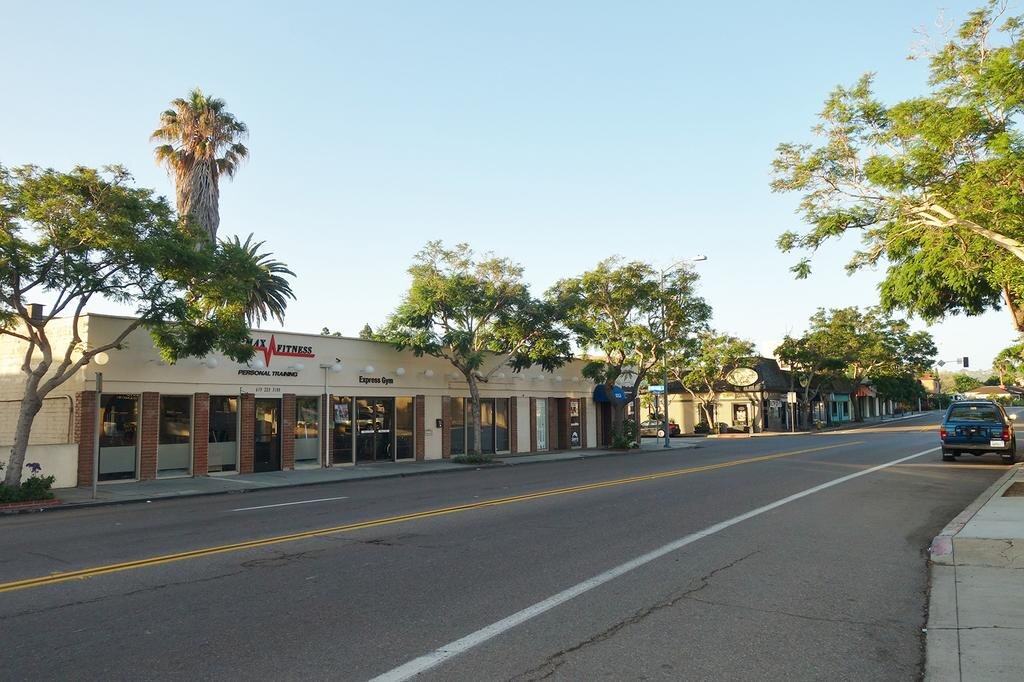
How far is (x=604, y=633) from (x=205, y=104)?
3403cm

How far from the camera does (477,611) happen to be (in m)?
6.34

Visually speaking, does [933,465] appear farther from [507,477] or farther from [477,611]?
[477,611]

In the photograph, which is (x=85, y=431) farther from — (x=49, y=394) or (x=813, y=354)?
(x=813, y=354)

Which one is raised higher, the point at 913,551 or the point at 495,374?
the point at 495,374

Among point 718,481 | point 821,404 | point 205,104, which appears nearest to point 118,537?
point 718,481

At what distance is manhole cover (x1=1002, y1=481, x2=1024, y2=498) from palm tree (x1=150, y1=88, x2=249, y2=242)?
101 ft

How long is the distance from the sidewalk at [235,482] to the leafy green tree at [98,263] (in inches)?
75.7

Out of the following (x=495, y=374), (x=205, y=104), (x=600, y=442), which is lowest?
(x=600, y=442)

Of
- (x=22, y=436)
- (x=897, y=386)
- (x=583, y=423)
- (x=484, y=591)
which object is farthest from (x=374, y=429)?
(x=897, y=386)

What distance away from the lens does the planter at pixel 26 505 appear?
585 inches

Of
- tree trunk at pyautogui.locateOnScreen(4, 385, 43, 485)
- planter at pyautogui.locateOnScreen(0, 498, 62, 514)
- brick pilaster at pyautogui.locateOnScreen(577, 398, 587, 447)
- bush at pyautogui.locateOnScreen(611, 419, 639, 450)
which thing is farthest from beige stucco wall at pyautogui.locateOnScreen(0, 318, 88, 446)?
bush at pyautogui.locateOnScreen(611, 419, 639, 450)

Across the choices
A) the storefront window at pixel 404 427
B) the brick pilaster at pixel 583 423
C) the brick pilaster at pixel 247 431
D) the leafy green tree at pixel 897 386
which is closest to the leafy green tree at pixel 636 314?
the brick pilaster at pixel 583 423

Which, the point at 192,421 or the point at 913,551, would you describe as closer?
the point at 913,551

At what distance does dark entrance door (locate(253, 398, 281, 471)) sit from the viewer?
923 inches
